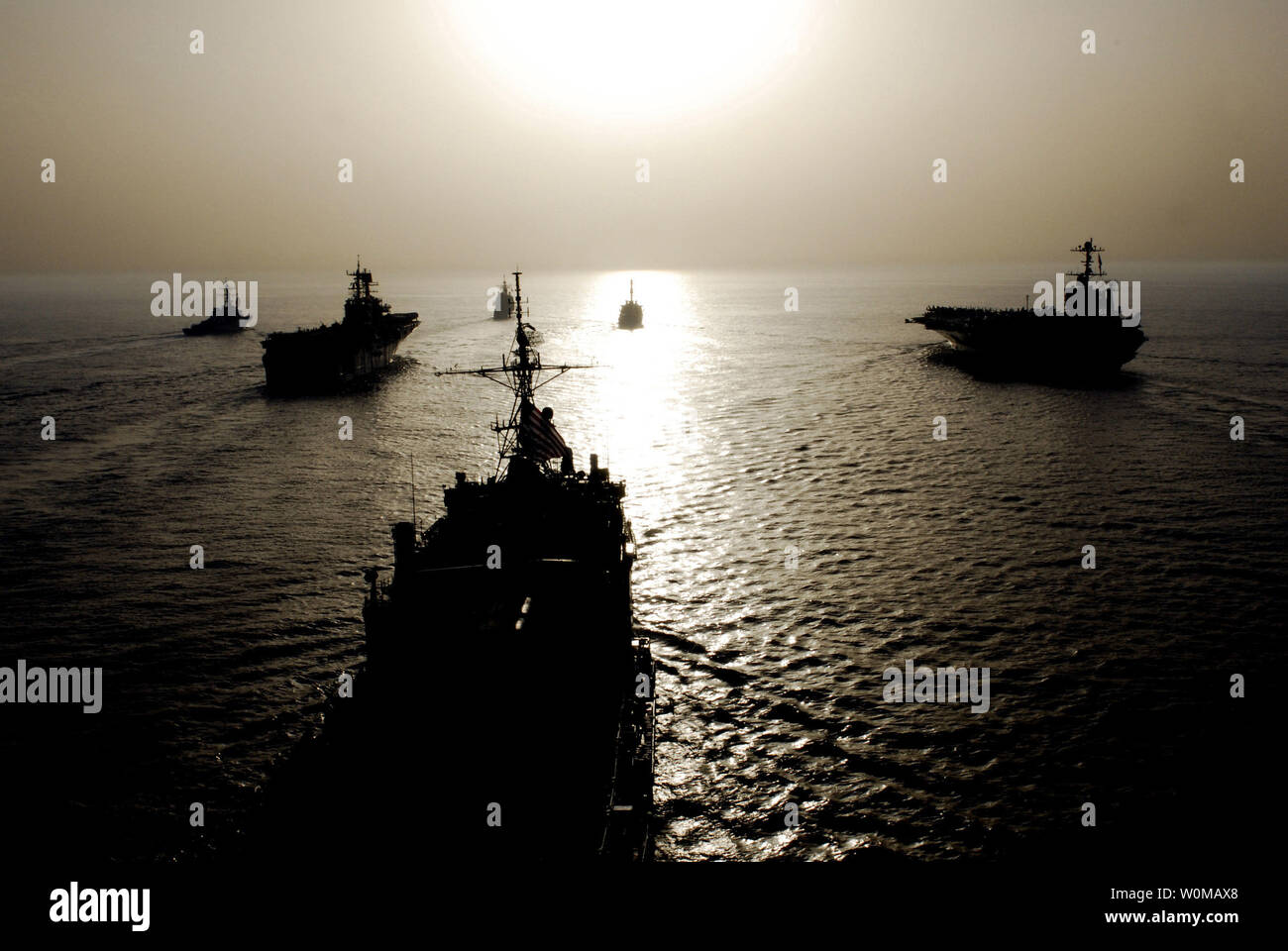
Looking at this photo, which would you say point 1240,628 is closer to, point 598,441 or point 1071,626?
point 1071,626

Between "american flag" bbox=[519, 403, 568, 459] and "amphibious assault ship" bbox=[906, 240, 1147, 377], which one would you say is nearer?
"american flag" bbox=[519, 403, 568, 459]

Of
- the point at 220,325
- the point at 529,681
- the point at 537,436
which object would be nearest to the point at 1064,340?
the point at 537,436

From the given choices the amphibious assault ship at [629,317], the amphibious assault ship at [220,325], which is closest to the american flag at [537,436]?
the amphibious assault ship at [220,325]

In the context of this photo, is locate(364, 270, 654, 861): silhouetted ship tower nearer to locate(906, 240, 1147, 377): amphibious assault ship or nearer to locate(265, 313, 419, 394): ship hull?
locate(265, 313, 419, 394): ship hull

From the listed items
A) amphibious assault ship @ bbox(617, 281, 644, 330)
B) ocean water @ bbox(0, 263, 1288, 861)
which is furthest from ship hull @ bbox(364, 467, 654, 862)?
amphibious assault ship @ bbox(617, 281, 644, 330)

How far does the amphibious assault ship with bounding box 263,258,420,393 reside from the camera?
79.6 metres

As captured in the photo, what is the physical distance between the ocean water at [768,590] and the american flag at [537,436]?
806cm

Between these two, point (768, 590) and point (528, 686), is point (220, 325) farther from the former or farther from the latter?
point (528, 686)

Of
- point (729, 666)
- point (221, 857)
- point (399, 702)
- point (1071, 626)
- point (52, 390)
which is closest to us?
point (399, 702)

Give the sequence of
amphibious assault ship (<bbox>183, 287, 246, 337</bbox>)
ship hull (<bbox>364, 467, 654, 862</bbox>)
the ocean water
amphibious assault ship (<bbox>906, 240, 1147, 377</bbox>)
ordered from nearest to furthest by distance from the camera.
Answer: ship hull (<bbox>364, 467, 654, 862</bbox>) → the ocean water → amphibious assault ship (<bbox>906, 240, 1147, 377</bbox>) → amphibious assault ship (<bbox>183, 287, 246, 337</bbox>)

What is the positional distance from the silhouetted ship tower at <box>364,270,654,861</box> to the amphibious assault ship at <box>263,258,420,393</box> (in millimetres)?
69226

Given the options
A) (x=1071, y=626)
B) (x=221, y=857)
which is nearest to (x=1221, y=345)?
(x=1071, y=626)
